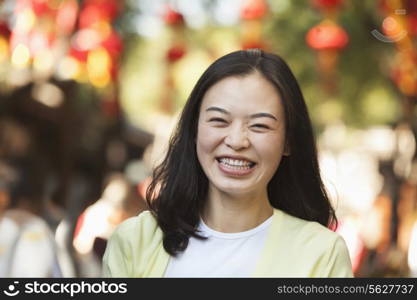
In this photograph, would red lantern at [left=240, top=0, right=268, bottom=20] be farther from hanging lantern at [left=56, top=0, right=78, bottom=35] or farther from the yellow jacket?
the yellow jacket

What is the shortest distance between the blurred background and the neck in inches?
71.7

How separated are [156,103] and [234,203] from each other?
536 centimetres

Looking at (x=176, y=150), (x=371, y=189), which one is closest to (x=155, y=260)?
(x=176, y=150)

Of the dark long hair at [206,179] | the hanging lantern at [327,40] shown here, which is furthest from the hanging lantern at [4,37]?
the dark long hair at [206,179]

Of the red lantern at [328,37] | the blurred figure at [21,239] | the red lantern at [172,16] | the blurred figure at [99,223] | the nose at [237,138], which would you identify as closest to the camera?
the nose at [237,138]

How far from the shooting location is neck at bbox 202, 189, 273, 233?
175 centimetres

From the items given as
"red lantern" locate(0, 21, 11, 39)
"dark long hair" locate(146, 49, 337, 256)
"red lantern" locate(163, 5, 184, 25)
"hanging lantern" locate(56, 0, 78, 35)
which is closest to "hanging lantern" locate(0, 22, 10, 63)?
"red lantern" locate(0, 21, 11, 39)

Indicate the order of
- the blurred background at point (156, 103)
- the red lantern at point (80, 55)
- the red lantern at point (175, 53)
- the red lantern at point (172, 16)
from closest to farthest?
1. the blurred background at point (156, 103)
2. the red lantern at point (80, 55)
3. the red lantern at point (172, 16)
4. the red lantern at point (175, 53)

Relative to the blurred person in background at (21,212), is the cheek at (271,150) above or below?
below

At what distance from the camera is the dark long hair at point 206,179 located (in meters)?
1.73

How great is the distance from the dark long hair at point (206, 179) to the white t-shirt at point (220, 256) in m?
0.02

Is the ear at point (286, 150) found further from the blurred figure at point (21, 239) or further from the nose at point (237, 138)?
the blurred figure at point (21, 239)

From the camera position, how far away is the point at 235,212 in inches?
69.0

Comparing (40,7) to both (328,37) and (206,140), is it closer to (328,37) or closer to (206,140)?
(328,37)
